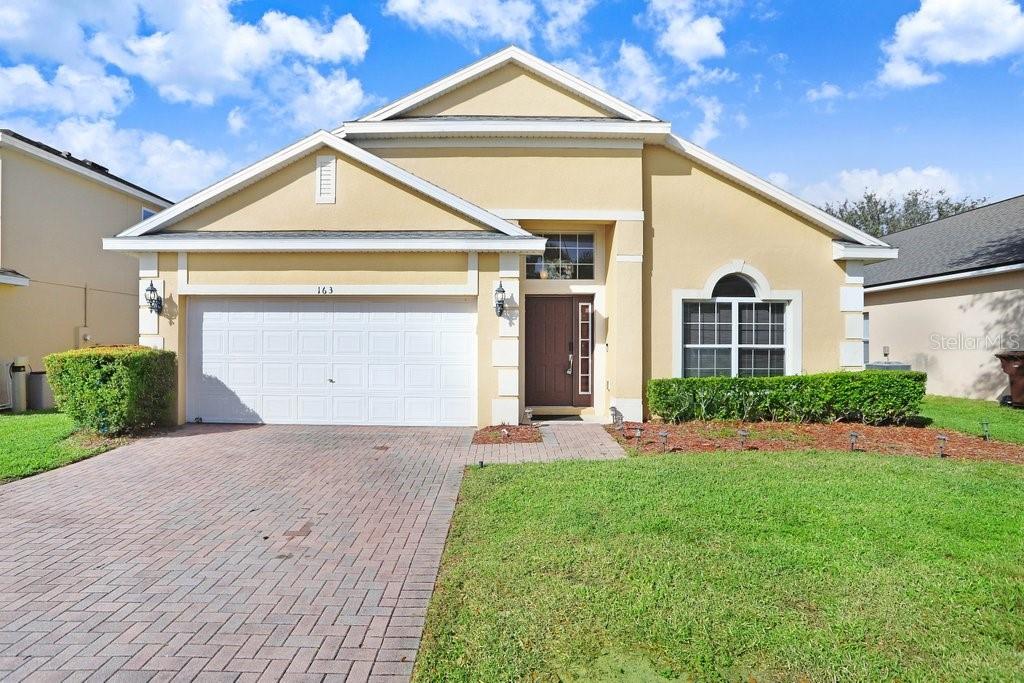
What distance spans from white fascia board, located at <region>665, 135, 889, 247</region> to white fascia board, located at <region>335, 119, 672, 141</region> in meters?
0.60

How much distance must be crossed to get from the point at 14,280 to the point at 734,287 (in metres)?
16.7

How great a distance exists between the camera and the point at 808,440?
9.25 metres

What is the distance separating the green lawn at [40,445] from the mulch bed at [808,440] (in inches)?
336

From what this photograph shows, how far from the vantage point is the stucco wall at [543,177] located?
37.6ft

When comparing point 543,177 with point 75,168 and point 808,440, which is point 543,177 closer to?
point 808,440

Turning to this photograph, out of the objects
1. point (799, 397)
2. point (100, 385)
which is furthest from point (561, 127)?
point (100, 385)

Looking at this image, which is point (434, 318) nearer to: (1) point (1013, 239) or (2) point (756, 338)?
(2) point (756, 338)

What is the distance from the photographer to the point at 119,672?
3227mm

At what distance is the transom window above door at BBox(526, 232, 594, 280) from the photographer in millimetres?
12180

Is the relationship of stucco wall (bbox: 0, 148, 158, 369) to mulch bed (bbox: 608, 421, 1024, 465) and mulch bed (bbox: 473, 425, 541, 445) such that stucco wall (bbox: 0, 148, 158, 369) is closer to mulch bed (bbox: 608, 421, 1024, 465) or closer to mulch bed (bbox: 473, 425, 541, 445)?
mulch bed (bbox: 473, 425, 541, 445)

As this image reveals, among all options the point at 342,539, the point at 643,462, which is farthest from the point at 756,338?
the point at 342,539

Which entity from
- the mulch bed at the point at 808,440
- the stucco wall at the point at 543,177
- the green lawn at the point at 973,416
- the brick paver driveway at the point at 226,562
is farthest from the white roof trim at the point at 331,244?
the green lawn at the point at 973,416

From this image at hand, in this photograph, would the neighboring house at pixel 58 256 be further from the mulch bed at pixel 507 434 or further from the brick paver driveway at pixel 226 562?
the mulch bed at pixel 507 434

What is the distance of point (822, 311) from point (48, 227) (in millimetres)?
19318
